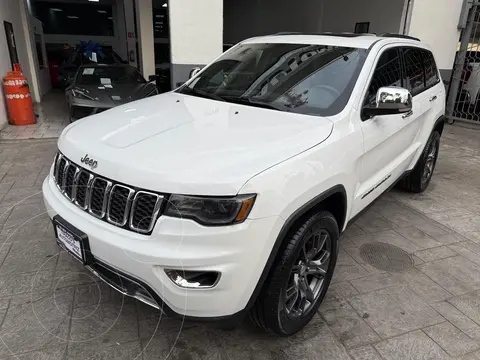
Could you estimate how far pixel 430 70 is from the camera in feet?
14.6

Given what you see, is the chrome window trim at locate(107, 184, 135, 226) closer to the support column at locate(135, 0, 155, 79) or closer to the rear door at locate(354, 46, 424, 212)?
the rear door at locate(354, 46, 424, 212)

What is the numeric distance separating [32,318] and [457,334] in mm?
2825

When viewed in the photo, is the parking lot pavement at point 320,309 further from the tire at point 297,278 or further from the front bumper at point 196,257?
the front bumper at point 196,257

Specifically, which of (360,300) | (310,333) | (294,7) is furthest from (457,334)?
(294,7)

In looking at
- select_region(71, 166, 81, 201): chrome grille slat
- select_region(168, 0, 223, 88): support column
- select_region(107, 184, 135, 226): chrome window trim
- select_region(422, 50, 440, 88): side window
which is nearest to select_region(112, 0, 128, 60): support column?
select_region(168, 0, 223, 88): support column

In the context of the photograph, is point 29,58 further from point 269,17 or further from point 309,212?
point 309,212

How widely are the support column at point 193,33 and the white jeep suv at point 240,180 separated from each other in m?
3.60

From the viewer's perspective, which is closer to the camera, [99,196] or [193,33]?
[99,196]

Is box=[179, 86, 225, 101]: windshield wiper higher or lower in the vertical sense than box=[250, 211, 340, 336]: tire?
higher

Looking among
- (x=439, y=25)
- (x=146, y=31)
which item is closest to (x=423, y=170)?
(x=439, y=25)

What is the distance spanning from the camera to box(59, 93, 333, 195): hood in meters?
1.87

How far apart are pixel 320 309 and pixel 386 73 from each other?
202 cm

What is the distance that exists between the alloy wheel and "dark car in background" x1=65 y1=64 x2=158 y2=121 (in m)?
6.08

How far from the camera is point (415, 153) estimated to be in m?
4.16
